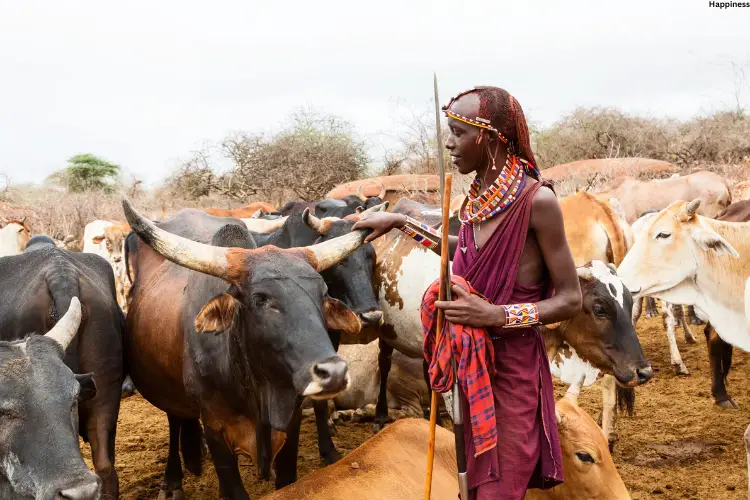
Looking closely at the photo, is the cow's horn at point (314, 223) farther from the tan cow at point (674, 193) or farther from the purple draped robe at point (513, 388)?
the tan cow at point (674, 193)

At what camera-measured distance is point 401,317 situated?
6199 millimetres

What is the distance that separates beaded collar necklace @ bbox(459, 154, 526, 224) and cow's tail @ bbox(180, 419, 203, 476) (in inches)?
149

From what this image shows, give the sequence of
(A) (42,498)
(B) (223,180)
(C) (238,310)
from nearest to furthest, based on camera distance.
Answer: (A) (42,498) < (C) (238,310) < (B) (223,180)

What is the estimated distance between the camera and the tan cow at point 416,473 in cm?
361

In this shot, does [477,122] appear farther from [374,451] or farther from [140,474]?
[140,474]

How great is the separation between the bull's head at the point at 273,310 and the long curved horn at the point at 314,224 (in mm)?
1506


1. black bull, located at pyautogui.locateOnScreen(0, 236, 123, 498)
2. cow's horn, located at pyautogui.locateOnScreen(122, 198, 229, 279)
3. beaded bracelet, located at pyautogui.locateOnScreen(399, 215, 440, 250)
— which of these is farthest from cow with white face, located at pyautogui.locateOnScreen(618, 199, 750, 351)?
black bull, located at pyautogui.locateOnScreen(0, 236, 123, 498)

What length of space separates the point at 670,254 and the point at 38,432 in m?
5.35

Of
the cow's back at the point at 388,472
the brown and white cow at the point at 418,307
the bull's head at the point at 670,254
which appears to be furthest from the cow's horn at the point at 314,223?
the bull's head at the point at 670,254

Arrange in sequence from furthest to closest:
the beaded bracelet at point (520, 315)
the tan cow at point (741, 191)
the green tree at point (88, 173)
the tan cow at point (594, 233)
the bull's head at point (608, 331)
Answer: the green tree at point (88, 173), the tan cow at point (741, 191), the tan cow at point (594, 233), the bull's head at point (608, 331), the beaded bracelet at point (520, 315)

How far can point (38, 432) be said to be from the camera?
3.12 meters

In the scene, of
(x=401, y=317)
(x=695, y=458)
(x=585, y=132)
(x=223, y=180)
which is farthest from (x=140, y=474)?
(x=585, y=132)

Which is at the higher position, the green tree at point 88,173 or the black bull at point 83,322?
the black bull at point 83,322

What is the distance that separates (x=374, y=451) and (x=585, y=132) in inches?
1203
